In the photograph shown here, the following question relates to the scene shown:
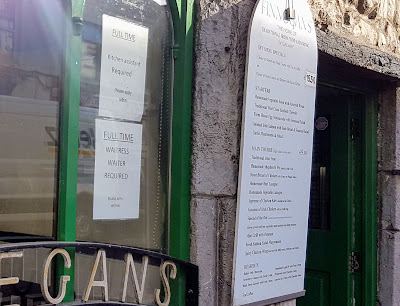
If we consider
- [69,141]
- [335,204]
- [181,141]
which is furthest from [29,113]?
[335,204]

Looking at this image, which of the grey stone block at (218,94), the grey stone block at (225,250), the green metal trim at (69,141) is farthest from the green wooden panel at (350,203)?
the green metal trim at (69,141)

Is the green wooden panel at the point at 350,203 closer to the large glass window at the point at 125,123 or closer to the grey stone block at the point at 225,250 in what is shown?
the grey stone block at the point at 225,250

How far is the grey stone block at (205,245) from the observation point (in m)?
3.07

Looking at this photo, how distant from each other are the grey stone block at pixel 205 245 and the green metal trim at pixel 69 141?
658 mm

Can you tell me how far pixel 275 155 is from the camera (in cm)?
340

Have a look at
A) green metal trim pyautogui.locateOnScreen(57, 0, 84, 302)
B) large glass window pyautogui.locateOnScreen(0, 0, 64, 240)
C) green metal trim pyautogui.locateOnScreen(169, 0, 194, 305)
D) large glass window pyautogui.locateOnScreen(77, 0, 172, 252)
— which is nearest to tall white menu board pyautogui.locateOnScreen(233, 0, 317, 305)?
green metal trim pyautogui.locateOnScreen(169, 0, 194, 305)

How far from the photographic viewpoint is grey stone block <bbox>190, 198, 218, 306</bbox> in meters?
3.07

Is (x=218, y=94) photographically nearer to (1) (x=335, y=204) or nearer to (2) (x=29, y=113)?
(2) (x=29, y=113)

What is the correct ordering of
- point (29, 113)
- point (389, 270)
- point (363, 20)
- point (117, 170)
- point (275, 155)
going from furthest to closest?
point (389, 270) → point (363, 20) → point (275, 155) → point (117, 170) → point (29, 113)

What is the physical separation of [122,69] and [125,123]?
0.24 meters

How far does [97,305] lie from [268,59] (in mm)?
1524

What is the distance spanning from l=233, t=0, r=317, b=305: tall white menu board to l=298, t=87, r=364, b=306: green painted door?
1.02m

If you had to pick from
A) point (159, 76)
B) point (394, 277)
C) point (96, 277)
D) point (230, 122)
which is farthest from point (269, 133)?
point (394, 277)

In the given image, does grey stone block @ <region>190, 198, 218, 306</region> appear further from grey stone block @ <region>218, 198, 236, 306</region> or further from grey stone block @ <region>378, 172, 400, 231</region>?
grey stone block @ <region>378, 172, 400, 231</region>
